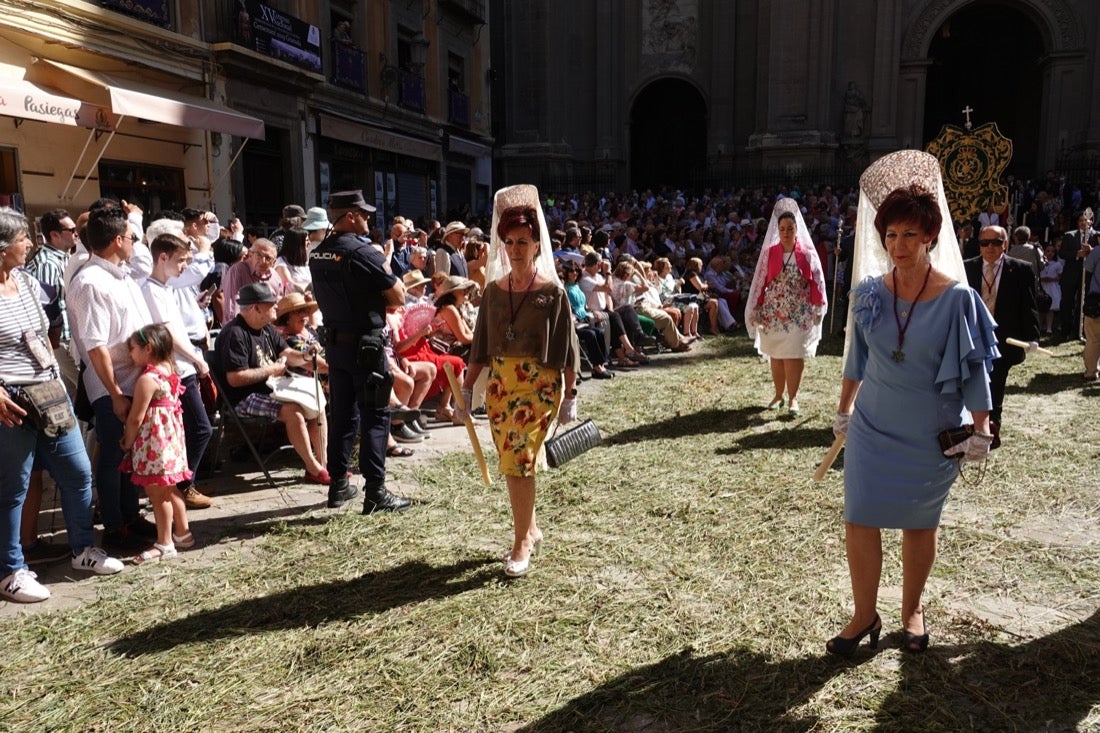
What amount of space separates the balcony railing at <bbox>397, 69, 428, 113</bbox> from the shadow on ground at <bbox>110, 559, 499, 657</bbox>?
20.0 metres

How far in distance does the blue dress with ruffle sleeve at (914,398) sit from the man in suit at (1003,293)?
364 centimetres

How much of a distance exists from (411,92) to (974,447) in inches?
858

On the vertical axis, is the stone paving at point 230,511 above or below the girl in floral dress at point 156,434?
below

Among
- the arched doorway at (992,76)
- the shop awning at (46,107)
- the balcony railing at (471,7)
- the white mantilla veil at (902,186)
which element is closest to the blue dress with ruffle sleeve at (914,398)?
the white mantilla veil at (902,186)

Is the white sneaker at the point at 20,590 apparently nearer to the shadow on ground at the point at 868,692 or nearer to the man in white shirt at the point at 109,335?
the man in white shirt at the point at 109,335

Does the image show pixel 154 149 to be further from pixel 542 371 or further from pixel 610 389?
pixel 542 371

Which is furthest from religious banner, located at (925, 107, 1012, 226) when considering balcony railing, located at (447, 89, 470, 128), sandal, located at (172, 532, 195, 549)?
balcony railing, located at (447, 89, 470, 128)

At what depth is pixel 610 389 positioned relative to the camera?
9930 millimetres

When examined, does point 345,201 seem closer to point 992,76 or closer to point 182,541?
point 182,541

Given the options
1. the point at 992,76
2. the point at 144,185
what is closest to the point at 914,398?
the point at 144,185

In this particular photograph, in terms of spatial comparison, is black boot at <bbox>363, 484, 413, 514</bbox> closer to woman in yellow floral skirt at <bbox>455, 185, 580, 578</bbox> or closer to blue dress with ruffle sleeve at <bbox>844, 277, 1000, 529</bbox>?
woman in yellow floral skirt at <bbox>455, 185, 580, 578</bbox>

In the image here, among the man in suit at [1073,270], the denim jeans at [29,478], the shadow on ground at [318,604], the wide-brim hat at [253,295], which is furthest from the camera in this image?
the man in suit at [1073,270]

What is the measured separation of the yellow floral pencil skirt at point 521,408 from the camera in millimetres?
4254

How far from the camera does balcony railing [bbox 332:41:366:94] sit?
19.3 metres
